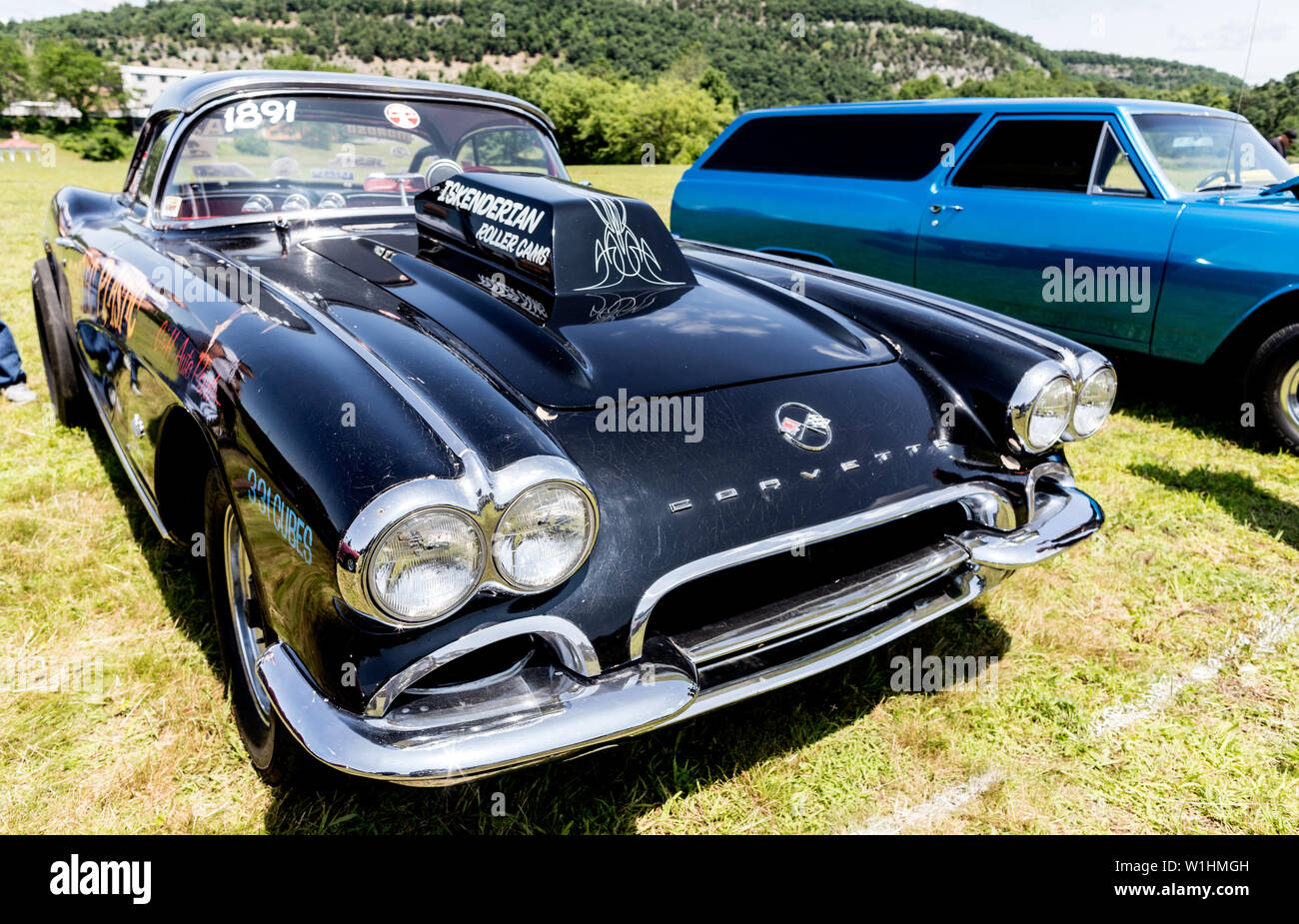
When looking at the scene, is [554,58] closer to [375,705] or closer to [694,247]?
[694,247]

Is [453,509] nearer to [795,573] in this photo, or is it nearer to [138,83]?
[795,573]

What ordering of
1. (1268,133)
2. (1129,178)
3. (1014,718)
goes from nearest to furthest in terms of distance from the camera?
(1014,718) → (1129,178) → (1268,133)

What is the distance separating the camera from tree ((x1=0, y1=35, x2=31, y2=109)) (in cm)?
6088

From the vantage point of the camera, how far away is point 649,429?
188cm

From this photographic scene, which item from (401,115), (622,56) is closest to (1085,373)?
(401,115)

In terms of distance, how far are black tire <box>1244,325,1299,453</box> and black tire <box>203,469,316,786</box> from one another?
445cm

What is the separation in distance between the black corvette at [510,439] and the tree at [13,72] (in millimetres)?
77036

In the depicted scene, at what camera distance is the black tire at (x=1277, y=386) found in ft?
13.0

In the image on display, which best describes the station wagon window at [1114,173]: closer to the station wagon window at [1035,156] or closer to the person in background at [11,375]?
the station wagon window at [1035,156]

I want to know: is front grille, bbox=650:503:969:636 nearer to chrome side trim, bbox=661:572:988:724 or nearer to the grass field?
chrome side trim, bbox=661:572:988:724

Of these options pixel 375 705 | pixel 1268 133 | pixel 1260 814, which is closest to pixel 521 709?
pixel 375 705

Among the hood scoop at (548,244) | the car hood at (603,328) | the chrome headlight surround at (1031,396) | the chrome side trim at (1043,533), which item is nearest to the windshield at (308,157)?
the car hood at (603,328)

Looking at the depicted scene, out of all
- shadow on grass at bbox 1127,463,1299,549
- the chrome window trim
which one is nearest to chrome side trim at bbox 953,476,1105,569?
shadow on grass at bbox 1127,463,1299,549
